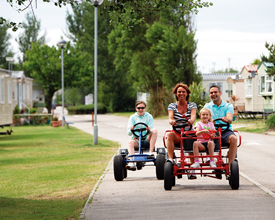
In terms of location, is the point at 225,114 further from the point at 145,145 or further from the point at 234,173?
the point at 145,145

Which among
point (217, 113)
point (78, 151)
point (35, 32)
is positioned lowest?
point (78, 151)

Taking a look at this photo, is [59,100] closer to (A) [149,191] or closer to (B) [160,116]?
(B) [160,116]

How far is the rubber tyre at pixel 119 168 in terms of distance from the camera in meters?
9.91

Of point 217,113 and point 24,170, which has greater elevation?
point 217,113

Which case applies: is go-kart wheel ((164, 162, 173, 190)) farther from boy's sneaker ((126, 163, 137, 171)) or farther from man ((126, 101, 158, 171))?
man ((126, 101, 158, 171))

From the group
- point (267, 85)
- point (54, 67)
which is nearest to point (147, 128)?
point (267, 85)

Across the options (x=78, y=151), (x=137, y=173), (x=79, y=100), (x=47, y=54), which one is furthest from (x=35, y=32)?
(x=137, y=173)

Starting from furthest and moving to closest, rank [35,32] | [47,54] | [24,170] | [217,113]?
[35,32]
[47,54]
[24,170]
[217,113]

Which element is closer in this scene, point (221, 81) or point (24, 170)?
point (24, 170)

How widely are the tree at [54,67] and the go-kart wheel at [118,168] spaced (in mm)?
48891

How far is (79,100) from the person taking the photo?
101688mm

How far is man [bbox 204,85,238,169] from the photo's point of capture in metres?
8.87

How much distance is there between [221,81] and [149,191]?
6489 cm

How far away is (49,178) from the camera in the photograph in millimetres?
11367
